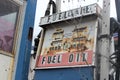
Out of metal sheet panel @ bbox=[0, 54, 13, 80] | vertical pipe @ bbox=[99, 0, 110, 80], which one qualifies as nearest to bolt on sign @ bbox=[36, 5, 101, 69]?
vertical pipe @ bbox=[99, 0, 110, 80]

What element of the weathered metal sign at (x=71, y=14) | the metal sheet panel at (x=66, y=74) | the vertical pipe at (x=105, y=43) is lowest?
the metal sheet panel at (x=66, y=74)

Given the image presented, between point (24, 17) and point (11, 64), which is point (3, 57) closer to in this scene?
point (11, 64)

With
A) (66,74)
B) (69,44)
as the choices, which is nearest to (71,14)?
(69,44)

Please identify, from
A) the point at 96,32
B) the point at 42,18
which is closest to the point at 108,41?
the point at 96,32

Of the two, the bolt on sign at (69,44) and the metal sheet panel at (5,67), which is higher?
the bolt on sign at (69,44)

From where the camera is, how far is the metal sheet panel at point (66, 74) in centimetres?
347

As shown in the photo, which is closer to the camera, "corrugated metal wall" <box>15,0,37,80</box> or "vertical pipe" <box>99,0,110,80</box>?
"vertical pipe" <box>99,0,110,80</box>

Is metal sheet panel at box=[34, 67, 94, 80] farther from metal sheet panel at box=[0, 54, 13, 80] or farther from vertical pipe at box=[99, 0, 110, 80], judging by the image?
metal sheet panel at box=[0, 54, 13, 80]

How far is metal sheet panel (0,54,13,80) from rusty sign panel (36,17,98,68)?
15.1 inches

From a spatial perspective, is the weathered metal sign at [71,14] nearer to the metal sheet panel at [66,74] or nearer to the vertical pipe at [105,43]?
the vertical pipe at [105,43]

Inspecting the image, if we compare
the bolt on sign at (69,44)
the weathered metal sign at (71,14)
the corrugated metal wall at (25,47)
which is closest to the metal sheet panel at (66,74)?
the bolt on sign at (69,44)

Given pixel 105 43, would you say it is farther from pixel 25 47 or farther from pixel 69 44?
pixel 25 47

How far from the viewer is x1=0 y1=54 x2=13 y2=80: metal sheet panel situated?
378 cm

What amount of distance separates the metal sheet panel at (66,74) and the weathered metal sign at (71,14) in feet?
2.19
